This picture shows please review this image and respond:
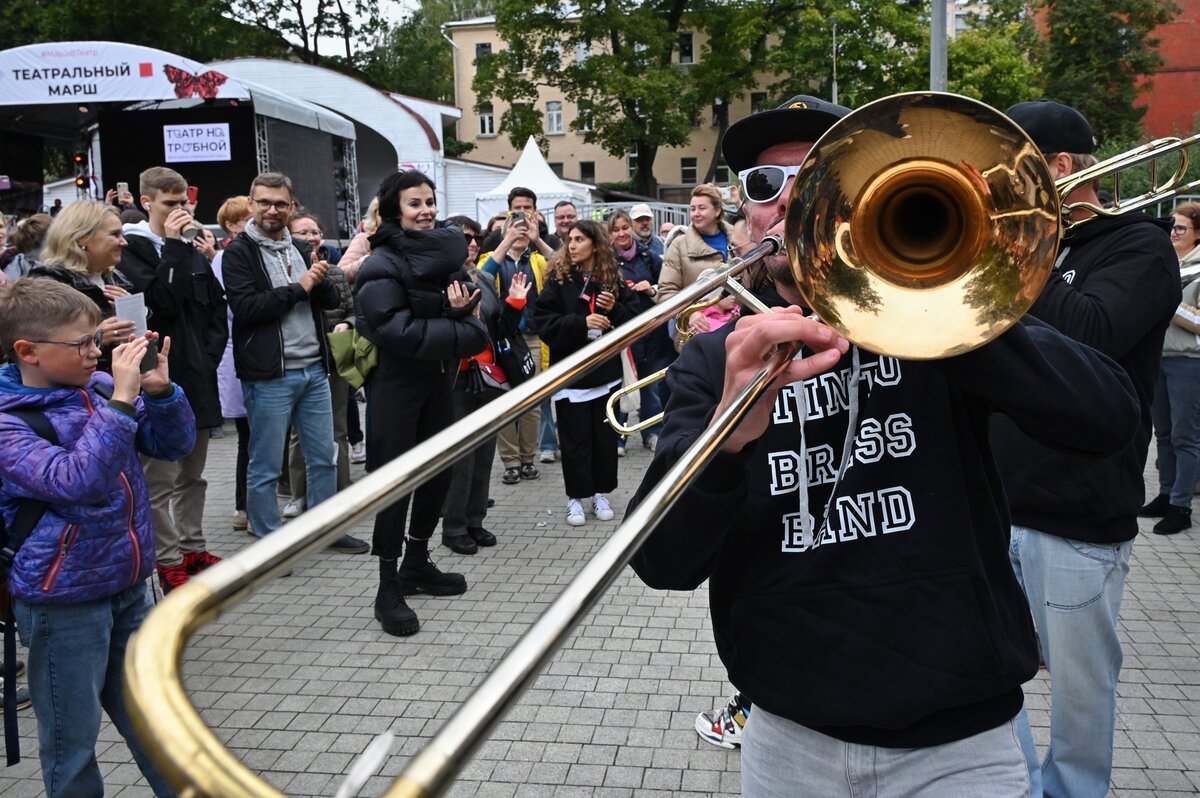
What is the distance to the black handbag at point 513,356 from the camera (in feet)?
21.4

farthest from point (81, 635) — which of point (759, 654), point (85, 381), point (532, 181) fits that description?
point (532, 181)

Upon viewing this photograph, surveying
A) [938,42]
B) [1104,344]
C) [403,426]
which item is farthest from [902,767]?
[938,42]

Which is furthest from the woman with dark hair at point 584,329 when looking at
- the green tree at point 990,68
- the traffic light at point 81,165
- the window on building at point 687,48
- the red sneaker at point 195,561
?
the window on building at point 687,48

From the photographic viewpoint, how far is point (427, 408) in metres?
5.20

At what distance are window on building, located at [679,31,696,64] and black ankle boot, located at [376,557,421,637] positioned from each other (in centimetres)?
4210

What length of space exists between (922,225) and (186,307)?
191 inches

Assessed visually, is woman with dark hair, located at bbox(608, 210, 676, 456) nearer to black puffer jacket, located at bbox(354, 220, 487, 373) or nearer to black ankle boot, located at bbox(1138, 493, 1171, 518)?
black puffer jacket, located at bbox(354, 220, 487, 373)

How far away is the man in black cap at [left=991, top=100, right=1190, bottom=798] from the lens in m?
2.67

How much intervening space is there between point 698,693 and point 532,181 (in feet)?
65.0

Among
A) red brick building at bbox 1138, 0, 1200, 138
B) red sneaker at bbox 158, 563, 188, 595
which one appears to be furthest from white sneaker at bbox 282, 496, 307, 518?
red brick building at bbox 1138, 0, 1200, 138

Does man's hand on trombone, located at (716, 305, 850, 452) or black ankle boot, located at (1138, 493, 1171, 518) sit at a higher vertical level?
man's hand on trombone, located at (716, 305, 850, 452)

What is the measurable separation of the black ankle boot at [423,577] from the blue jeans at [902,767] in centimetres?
373

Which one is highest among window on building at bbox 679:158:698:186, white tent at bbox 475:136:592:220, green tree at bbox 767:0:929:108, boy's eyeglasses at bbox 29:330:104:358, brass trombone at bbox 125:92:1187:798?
green tree at bbox 767:0:929:108

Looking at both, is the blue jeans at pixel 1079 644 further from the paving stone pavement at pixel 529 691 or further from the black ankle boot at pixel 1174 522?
the black ankle boot at pixel 1174 522
